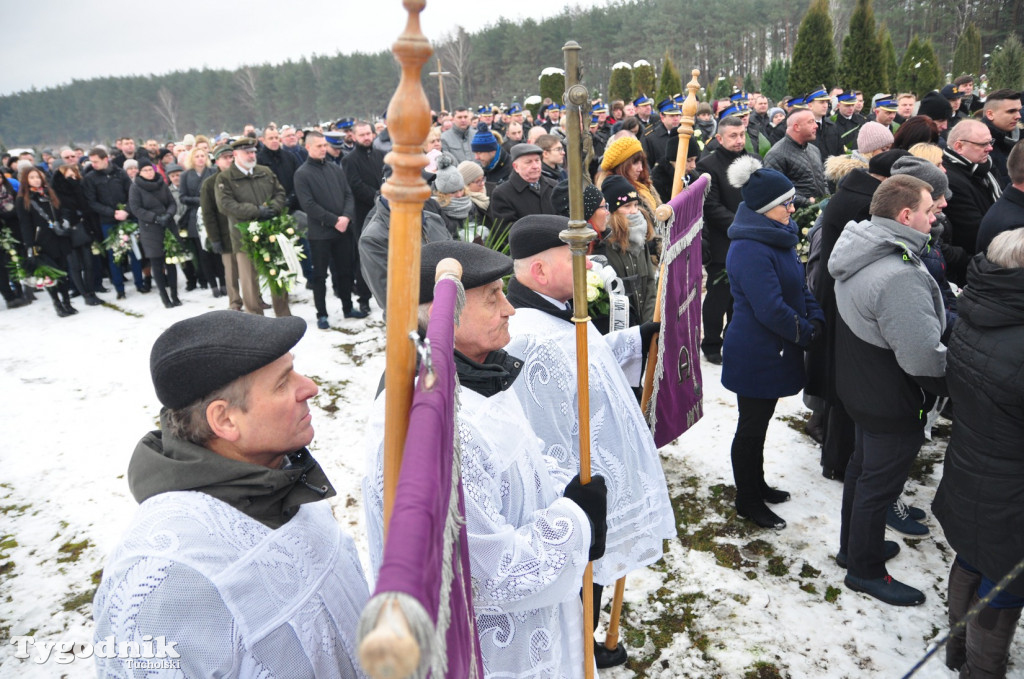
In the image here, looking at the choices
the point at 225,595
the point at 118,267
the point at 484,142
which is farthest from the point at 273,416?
the point at 118,267

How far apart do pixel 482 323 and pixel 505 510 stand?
558 mm

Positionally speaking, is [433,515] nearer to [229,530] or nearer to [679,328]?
[229,530]

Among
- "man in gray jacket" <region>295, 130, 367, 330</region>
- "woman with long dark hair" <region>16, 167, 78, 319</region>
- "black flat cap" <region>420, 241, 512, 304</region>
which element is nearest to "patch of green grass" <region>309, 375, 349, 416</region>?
"man in gray jacket" <region>295, 130, 367, 330</region>

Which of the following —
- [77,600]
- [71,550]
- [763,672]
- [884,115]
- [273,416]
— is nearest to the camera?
[273,416]

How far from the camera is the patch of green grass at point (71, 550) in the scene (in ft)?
13.4

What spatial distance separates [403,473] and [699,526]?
358cm

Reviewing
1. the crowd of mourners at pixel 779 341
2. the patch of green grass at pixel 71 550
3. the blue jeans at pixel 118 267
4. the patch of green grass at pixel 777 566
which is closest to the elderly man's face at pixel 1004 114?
the crowd of mourners at pixel 779 341

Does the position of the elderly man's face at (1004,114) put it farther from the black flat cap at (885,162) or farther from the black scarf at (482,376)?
the black scarf at (482,376)

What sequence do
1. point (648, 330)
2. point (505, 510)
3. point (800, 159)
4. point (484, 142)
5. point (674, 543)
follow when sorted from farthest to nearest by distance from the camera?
point (484, 142) < point (800, 159) < point (674, 543) < point (648, 330) < point (505, 510)

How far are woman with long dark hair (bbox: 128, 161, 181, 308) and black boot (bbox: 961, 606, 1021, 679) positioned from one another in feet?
31.6

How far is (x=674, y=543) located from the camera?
3.82 meters

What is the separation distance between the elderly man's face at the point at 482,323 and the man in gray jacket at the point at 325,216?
5852mm

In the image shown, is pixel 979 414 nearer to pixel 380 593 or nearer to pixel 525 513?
pixel 525 513

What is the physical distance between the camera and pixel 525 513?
6.23 feet
